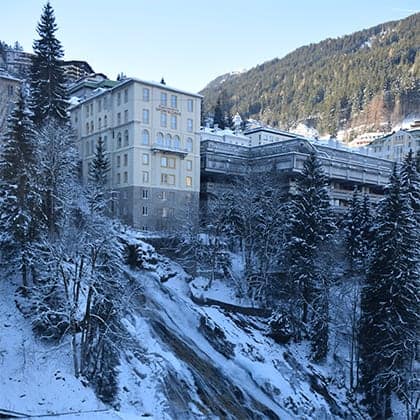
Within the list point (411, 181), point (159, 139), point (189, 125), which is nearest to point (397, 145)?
point (189, 125)

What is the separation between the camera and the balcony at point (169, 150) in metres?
51.3

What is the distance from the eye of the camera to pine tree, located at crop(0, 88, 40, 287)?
26.8 metres

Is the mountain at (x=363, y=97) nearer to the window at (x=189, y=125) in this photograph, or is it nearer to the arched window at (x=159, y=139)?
the window at (x=189, y=125)

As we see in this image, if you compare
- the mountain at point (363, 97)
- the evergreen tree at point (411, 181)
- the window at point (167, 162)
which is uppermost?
the mountain at point (363, 97)

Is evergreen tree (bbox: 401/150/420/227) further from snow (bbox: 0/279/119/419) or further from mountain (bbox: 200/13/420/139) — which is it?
mountain (bbox: 200/13/420/139)

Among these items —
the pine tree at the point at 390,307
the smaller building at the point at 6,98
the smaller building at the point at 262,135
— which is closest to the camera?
the pine tree at the point at 390,307

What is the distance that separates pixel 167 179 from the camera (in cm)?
5269

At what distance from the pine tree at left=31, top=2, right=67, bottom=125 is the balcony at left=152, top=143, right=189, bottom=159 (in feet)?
35.1

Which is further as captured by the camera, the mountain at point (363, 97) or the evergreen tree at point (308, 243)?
the mountain at point (363, 97)

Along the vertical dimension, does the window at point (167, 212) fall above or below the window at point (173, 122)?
below

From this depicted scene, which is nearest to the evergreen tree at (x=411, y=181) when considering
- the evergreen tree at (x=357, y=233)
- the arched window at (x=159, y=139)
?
the evergreen tree at (x=357, y=233)

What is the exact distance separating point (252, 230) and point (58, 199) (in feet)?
62.0

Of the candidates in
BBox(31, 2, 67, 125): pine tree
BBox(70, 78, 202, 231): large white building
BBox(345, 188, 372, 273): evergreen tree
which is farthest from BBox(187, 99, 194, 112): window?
BBox(345, 188, 372, 273): evergreen tree

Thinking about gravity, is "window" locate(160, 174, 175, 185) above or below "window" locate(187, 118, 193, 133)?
below
